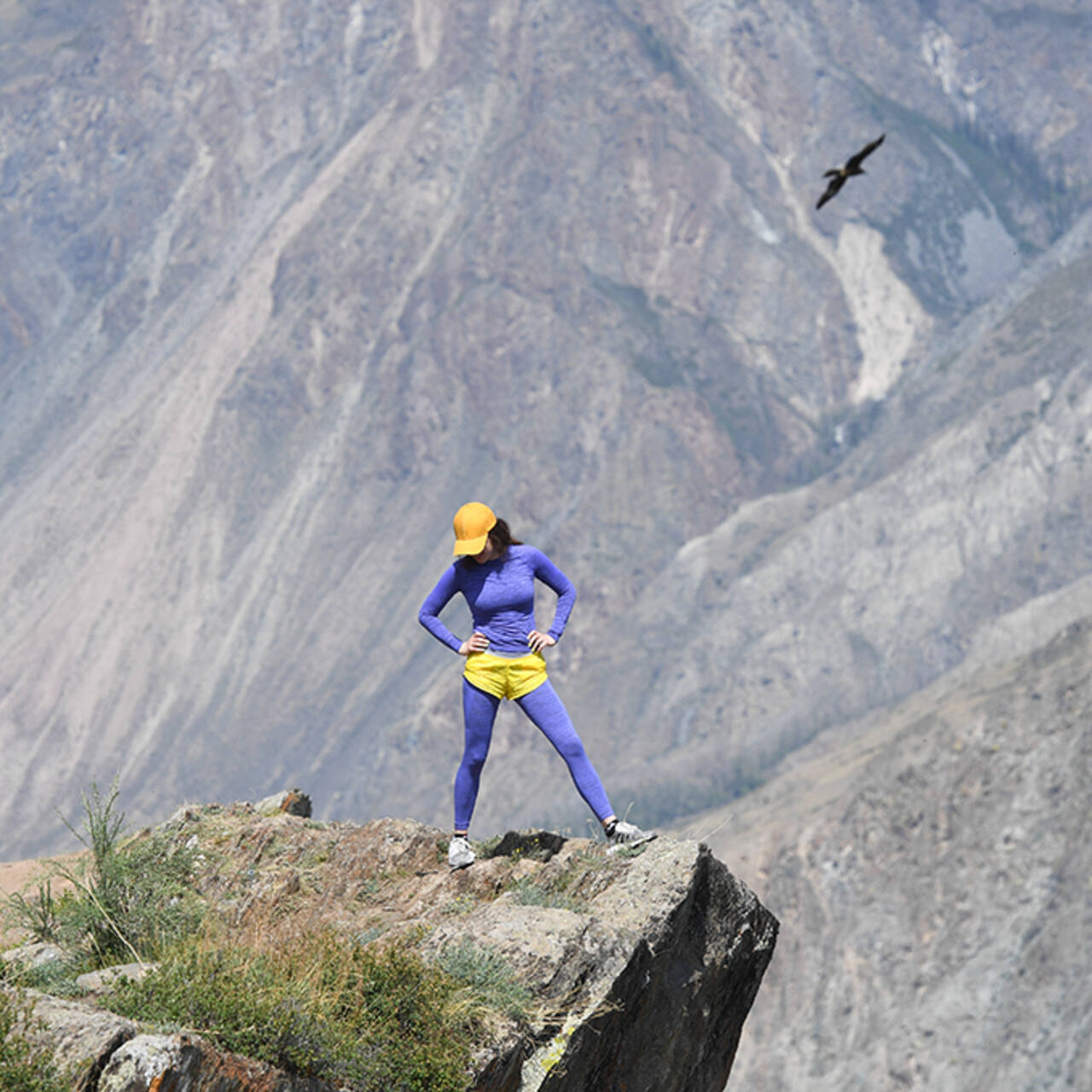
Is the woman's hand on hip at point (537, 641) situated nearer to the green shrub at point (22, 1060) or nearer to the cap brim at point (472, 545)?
the cap brim at point (472, 545)

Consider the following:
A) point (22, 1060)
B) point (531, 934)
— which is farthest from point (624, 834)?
point (22, 1060)

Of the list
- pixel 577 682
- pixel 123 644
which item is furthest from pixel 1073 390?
pixel 123 644

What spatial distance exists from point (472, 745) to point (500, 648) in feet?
2.35

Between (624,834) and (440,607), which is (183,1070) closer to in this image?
(624,834)

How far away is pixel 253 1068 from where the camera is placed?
6922 mm

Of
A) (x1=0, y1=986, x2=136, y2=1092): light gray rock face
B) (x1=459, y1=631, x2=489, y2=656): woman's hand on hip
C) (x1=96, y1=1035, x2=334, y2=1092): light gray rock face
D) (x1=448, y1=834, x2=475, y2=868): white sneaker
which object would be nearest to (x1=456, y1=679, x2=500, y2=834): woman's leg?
(x1=448, y1=834, x2=475, y2=868): white sneaker

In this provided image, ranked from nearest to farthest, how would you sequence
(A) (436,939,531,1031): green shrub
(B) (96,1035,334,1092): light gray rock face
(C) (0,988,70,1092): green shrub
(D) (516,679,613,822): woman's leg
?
(C) (0,988,70,1092): green shrub, (B) (96,1035,334,1092): light gray rock face, (A) (436,939,531,1031): green shrub, (D) (516,679,613,822): woman's leg

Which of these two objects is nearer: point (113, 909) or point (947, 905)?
point (113, 909)

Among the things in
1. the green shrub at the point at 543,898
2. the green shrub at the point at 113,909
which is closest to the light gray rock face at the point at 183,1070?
the green shrub at the point at 113,909

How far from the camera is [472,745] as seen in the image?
1096cm

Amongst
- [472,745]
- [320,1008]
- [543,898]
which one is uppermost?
[472,745]

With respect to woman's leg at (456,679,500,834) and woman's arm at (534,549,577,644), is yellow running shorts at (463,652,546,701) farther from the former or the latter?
woman's arm at (534,549,577,644)

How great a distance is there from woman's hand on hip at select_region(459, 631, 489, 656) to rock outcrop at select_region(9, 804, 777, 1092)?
1407mm

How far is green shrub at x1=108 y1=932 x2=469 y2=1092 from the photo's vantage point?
702cm
